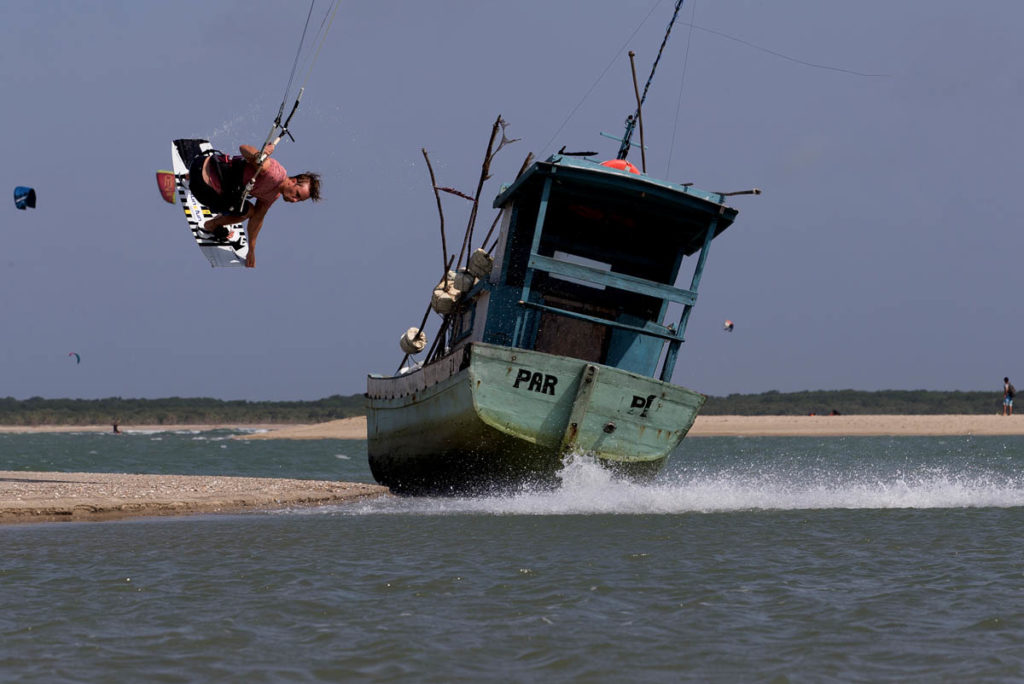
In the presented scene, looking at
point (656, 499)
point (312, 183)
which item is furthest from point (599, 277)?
point (312, 183)

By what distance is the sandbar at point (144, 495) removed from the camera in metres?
14.2

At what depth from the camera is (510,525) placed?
41.0 feet

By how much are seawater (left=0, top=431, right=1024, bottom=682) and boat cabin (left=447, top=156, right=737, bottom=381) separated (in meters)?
3.09

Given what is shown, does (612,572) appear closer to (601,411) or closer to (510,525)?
(510,525)

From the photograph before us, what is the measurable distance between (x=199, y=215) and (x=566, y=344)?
7.32 metres

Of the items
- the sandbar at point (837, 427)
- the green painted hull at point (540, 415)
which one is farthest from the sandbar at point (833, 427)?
the green painted hull at point (540, 415)

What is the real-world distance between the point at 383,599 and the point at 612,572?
81.7 inches

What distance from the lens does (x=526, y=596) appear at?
7.85 m

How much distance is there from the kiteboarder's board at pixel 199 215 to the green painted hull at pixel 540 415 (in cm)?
474

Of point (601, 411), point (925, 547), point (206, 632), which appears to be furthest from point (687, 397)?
point (206, 632)

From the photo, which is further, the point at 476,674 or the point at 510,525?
the point at 510,525

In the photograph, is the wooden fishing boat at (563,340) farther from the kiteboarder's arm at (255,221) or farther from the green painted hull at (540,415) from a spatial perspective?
the kiteboarder's arm at (255,221)

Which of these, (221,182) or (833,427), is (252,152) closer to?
(221,182)

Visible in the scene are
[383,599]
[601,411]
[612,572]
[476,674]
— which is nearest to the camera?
[476,674]
